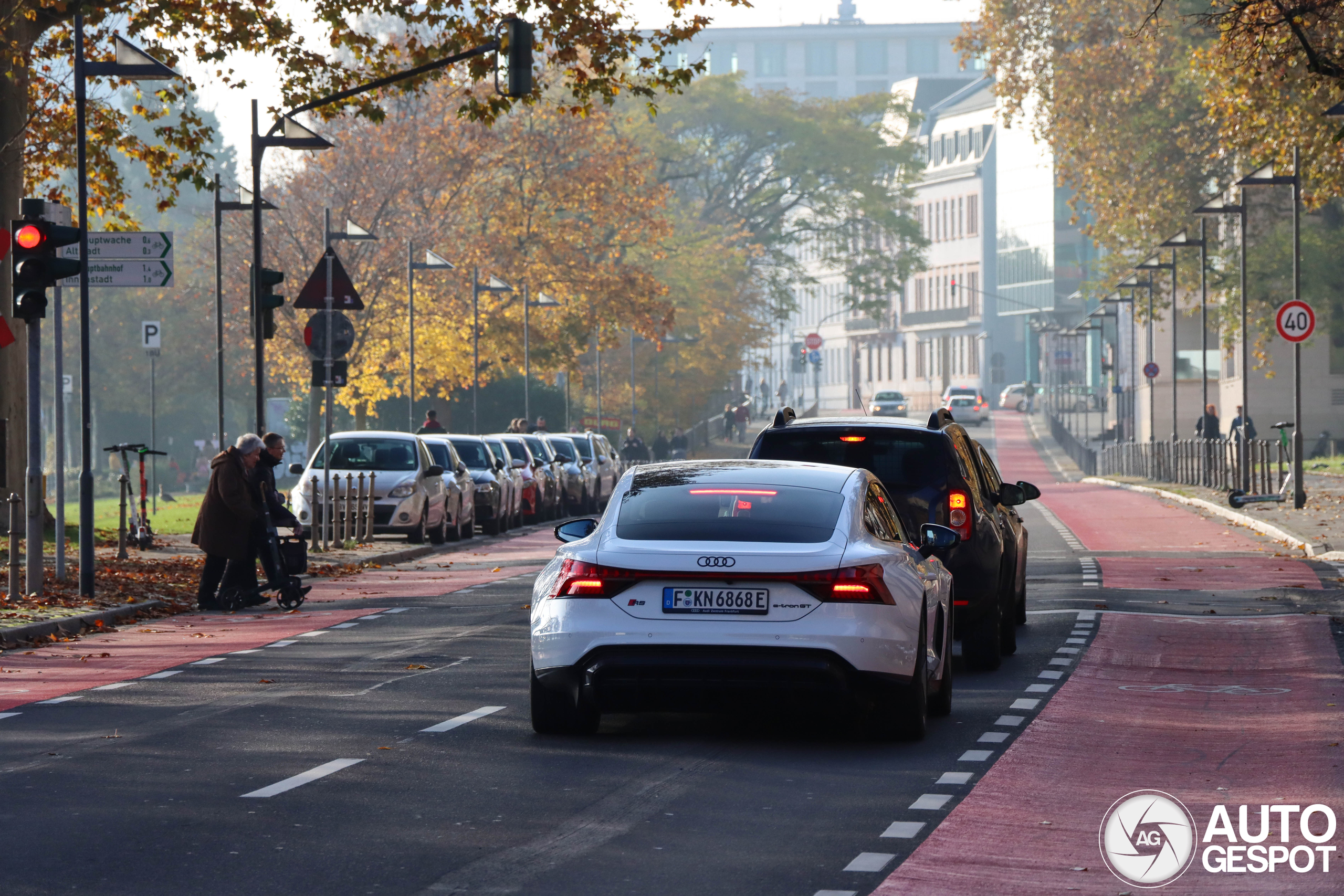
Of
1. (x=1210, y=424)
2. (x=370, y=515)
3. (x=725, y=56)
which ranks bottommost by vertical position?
(x=370, y=515)

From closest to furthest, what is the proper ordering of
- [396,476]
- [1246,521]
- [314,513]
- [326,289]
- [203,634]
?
[203,634]
[326,289]
[314,513]
[396,476]
[1246,521]

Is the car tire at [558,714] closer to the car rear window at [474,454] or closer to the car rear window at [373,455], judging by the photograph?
the car rear window at [373,455]

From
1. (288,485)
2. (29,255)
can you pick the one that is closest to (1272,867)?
(29,255)

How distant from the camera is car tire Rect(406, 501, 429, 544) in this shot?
32500 mm

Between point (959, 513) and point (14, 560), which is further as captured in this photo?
point (14, 560)

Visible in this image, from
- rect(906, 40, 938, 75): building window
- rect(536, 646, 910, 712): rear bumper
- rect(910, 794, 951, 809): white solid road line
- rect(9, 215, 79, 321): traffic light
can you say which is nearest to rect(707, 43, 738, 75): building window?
rect(906, 40, 938, 75): building window

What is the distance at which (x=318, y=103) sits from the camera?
27.8m

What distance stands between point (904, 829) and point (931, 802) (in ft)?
2.38

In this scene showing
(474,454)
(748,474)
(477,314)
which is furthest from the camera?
(477,314)

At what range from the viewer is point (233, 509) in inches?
803

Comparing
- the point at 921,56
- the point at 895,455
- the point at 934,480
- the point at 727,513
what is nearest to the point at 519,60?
the point at 895,455

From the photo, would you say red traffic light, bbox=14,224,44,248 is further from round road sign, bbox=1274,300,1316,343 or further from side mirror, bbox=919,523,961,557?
round road sign, bbox=1274,300,1316,343

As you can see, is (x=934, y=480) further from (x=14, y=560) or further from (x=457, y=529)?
(x=457, y=529)

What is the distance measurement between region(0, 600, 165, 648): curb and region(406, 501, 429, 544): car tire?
1141 cm
